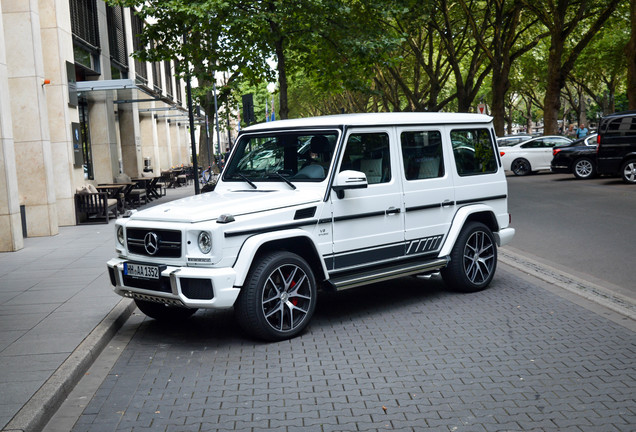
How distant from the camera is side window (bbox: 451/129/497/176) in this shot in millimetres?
7734

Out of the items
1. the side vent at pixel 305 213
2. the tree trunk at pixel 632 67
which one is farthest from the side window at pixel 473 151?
the tree trunk at pixel 632 67

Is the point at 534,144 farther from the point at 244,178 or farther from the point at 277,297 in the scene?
the point at 277,297

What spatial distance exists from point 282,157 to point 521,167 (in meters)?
23.6

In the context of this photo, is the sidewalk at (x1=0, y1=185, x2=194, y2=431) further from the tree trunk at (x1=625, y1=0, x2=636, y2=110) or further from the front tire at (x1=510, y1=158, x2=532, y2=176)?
the front tire at (x1=510, y1=158, x2=532, y2=176)

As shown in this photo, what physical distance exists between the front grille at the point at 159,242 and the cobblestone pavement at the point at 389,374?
0.83 metres

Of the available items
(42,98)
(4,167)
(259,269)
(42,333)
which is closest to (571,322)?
(259,269)

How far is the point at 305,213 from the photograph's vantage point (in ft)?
20.1

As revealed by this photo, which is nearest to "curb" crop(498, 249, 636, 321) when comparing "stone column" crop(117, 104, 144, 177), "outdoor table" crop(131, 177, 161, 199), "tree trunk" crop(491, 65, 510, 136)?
"outdoor table" crop(131, 177, 161, 199)

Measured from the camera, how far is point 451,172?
7.59m

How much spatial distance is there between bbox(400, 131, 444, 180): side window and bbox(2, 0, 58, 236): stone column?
980cm

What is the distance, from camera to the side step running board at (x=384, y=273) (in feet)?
21.0

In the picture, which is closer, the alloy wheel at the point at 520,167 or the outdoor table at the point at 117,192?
the outdoor table at the point at 117,192

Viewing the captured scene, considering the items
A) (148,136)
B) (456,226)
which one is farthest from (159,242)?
(148,136)

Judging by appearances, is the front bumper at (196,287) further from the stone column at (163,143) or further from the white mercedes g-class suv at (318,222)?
the stone column at (163,143)
